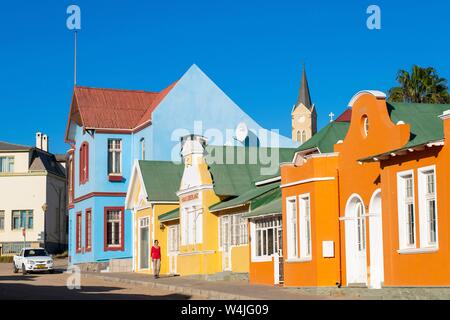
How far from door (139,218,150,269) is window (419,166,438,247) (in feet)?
76.0

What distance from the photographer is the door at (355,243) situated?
23859 millimetres

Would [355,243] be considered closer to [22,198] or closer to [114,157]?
[114,157]

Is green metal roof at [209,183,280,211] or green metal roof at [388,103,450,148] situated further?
green metal roof at [209,183,280,211]

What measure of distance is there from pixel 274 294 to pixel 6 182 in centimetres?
5227

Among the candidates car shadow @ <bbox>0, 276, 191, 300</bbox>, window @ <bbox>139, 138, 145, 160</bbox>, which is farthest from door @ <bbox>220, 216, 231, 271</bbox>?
window @ <bbox>139, 138, 145, 160</bbox>

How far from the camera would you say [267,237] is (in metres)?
29.4

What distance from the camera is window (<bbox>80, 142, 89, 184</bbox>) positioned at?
47375 millimetres

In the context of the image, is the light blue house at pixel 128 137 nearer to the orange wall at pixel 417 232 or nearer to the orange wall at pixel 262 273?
the orange wall at pixel 262 273

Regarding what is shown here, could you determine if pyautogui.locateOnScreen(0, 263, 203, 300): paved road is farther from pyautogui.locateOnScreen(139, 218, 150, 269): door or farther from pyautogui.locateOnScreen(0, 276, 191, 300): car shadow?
pyautogui.locateOnScreen(139, 218, 150, 269): door

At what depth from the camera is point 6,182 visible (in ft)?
236

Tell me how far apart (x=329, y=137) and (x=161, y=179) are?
542 inches

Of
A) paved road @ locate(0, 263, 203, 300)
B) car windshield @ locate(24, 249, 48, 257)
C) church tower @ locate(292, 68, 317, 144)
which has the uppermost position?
church tower @ locate(292, 68, 317, 144)

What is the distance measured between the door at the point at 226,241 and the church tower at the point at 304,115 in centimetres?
6864

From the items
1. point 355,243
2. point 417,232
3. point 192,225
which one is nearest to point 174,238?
point 192,225
